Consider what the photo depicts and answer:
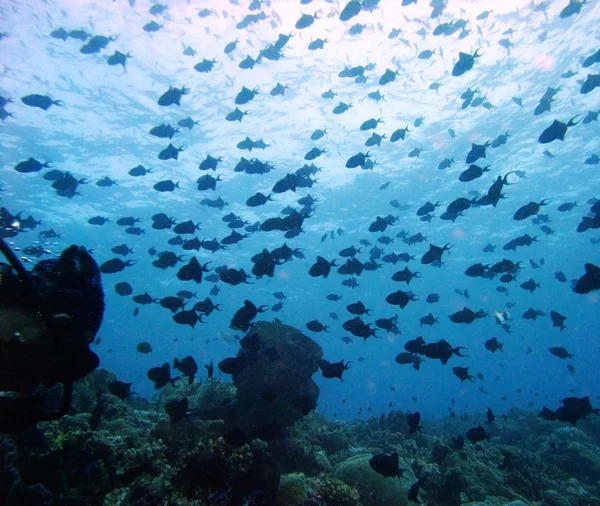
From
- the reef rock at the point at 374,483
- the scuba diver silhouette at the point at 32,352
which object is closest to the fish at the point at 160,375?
the reef rock at the point at 374,483

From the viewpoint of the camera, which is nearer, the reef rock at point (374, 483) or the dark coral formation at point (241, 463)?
the dark coral formation at point (241, 463)

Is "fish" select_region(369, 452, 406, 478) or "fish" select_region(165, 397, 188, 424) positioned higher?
"fish" select_region(165, 397, 188, 424)

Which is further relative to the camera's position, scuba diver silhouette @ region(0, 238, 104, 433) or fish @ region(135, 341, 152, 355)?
fish @ region(135, 341, 152, 355)

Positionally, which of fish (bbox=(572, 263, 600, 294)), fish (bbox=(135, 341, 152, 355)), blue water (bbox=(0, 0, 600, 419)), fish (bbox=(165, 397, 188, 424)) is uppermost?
blue water (bbox=(0, 0, 600, 419))

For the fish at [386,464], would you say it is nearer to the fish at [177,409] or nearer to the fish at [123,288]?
the fish at [177,409]

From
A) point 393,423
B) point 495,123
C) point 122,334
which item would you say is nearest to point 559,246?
point 495,123

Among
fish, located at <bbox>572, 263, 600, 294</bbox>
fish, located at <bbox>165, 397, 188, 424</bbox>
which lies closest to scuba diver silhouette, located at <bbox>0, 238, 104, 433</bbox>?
fish, located at <bbox>165, 397, 188, 424</bbox>

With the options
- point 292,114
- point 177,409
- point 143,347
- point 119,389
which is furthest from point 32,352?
point 292,114

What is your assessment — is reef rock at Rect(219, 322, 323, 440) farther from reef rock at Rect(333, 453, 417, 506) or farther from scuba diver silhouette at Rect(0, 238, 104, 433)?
scuba diver silhouette at Rect(0, 238, 104, 433)

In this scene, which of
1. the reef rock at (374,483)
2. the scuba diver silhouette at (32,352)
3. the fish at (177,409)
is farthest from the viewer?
the reef rock at (374,483)

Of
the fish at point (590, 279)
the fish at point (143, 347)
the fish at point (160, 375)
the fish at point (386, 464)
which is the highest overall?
the fish at point (590, 279)

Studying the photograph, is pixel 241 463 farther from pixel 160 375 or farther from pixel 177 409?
pixel 160 375

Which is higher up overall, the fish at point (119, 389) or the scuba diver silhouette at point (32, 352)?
the fish at point (119, 389)

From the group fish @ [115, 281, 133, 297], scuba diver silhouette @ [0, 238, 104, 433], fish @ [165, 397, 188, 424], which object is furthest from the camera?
fish @ [115, 281, 133, 297]
